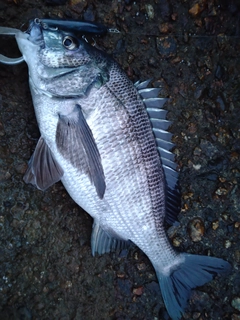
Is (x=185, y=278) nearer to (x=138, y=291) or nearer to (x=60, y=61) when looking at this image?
(x=138, y=291)

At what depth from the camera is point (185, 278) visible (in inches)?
83.0

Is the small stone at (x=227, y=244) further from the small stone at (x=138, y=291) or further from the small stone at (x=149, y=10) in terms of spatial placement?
the small stone at (x=149, y=10)

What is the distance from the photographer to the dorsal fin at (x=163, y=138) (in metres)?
1.91

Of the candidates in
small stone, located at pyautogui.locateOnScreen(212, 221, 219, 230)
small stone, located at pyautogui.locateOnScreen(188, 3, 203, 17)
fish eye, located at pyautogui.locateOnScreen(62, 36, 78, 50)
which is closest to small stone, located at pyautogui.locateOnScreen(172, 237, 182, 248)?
small stone, located at pyautogui.locateOnScreen(212, 221, 219, 230)

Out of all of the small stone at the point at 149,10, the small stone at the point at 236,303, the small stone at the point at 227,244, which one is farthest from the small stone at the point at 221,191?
the small stone at the point at 149,10

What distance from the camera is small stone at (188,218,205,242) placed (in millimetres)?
2270

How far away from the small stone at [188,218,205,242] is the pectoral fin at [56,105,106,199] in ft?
2.56

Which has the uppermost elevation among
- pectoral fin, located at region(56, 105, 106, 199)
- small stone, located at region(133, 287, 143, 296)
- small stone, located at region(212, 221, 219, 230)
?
pectoral fin, located at region(56, 105, 106, 199)

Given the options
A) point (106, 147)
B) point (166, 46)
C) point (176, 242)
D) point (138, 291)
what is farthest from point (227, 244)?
point (166, 46)

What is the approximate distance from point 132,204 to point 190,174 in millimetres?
568

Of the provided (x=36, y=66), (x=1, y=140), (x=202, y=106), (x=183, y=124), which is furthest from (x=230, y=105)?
(x=1, y=140)

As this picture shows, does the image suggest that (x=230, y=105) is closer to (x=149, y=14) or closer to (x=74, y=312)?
(x=149, y=14)

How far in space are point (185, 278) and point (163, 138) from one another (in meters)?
0.88

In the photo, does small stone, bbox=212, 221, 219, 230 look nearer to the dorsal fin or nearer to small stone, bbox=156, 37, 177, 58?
the dorsal fin
